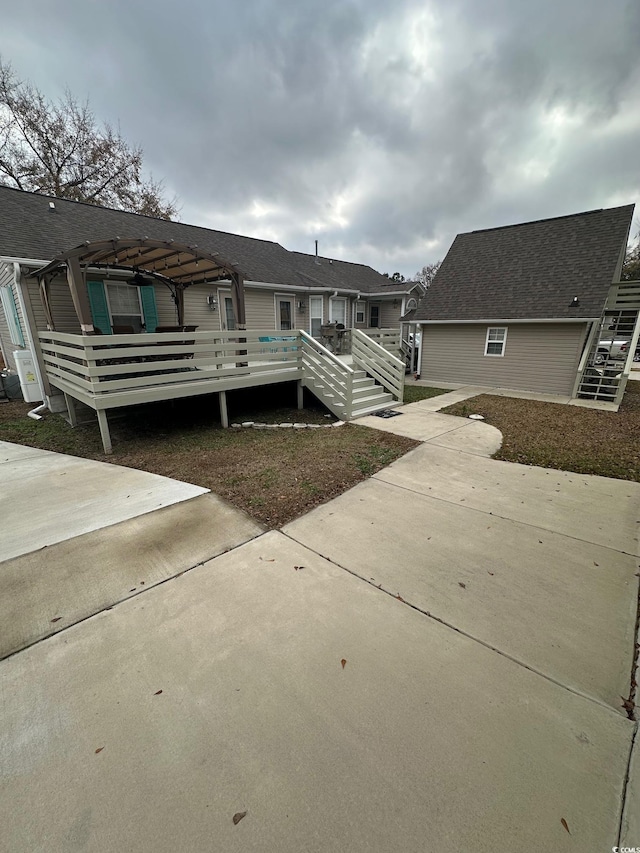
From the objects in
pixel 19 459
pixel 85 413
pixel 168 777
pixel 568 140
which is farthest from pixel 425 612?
pixel 568 140

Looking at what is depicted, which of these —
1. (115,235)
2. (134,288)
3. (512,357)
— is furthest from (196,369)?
(512,357)

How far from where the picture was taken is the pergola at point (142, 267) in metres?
5.46

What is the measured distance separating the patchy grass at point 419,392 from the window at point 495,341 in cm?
219

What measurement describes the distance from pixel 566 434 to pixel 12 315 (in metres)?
12.2

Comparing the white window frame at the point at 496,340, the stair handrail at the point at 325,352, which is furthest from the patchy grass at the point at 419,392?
the stair handrail at the point at 325,352

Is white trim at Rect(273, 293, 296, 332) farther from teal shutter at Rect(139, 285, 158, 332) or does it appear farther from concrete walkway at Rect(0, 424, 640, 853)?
concrete walkway at Rect(0, 424, 640, 853)

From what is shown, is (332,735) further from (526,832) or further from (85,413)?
(85,413)

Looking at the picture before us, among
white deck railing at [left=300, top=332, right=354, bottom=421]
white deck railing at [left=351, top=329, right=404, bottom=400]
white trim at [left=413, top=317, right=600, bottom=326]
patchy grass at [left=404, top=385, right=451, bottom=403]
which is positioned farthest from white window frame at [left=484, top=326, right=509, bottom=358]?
white deck railing at [left=300, top=332, right=354, bottom=421]

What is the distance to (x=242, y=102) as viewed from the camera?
11211 mm

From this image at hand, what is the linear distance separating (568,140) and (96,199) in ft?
72.0

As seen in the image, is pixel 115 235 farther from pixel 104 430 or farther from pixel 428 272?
pixel 428 272

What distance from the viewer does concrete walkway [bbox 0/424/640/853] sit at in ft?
4.40

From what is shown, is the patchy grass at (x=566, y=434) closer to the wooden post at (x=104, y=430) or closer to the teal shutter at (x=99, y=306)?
the wooden post at (x=104, y=430)

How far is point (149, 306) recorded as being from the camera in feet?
29.3
